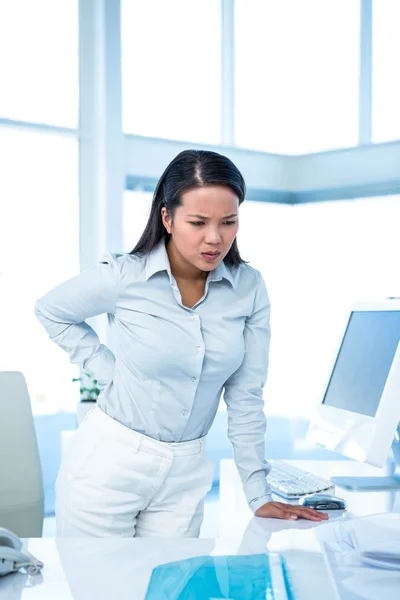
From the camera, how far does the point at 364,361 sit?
2332 millimetres

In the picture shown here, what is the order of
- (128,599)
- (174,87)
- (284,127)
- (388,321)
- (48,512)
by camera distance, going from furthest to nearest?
(284,127) → (174,87) → (48,512) → (388,321) → (128,599)

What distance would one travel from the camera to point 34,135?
5992 millimetres

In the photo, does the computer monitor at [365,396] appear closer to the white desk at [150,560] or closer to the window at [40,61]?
the white desk at [150,560]

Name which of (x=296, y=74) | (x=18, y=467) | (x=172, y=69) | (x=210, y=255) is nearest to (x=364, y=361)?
(x=210, y=255)

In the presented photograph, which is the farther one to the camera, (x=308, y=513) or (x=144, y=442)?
(x=144, y=442)

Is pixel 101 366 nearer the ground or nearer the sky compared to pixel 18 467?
nearer the sky

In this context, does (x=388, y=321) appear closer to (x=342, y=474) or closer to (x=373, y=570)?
(x=342, y=474)

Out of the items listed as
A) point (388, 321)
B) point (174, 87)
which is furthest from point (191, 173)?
point (174, 87)

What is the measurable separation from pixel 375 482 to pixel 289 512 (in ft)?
1.91

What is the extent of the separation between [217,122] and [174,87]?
55 cm

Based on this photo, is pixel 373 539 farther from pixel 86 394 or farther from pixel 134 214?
pixel 134 214

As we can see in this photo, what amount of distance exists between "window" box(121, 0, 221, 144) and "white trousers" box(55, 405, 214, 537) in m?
4.71

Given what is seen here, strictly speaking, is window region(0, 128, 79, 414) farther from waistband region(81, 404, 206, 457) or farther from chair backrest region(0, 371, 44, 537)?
waistband region(81, 404, 206, 457)

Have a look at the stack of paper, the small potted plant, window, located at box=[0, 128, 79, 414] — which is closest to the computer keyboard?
the stack of paper
